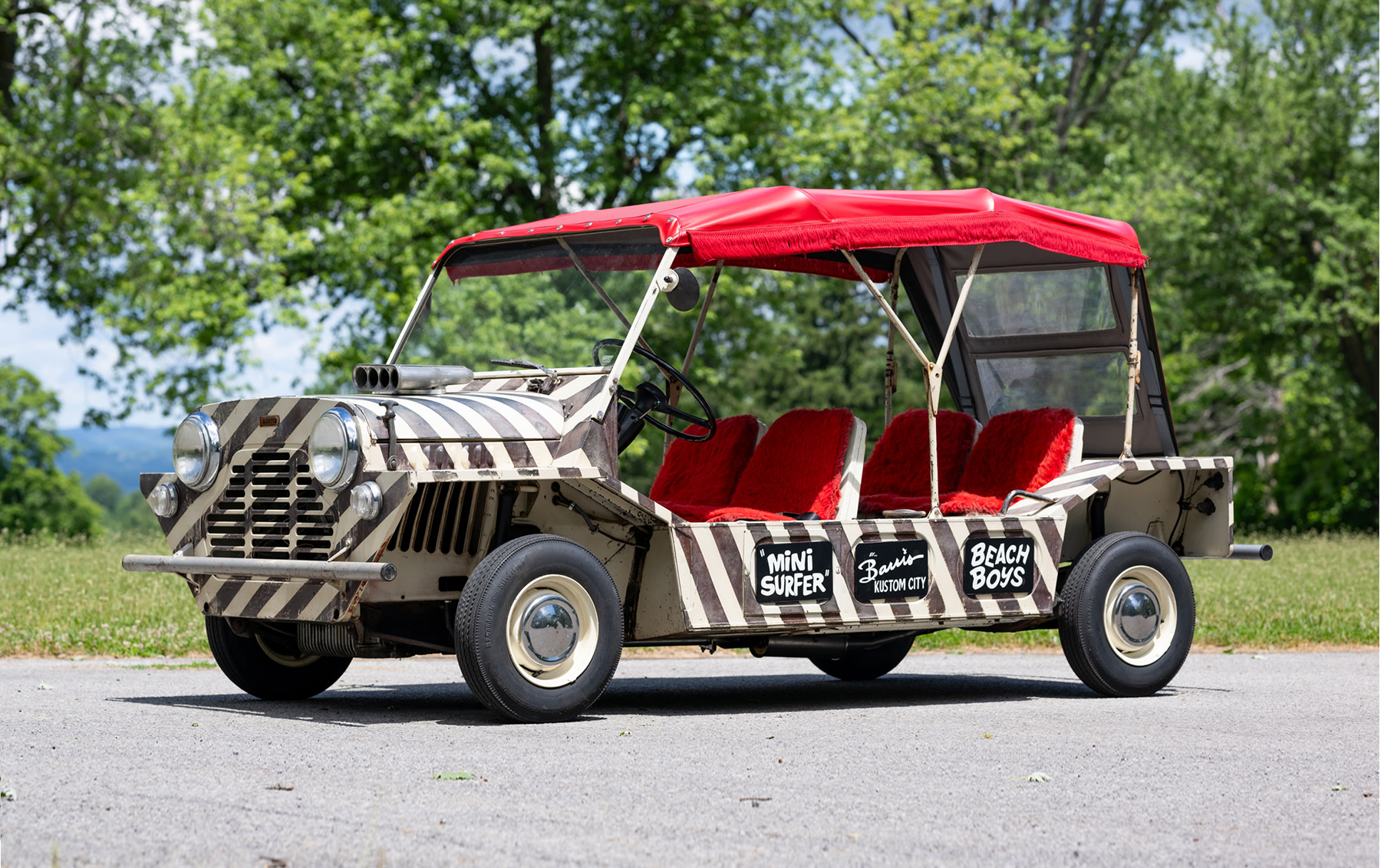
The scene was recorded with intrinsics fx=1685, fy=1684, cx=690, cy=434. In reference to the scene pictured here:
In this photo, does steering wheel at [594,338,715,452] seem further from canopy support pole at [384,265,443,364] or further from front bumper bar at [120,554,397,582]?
front bumper bar at [120,554,397,582]

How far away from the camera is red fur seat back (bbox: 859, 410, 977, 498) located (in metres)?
10.2

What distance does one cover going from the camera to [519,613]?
7570mm

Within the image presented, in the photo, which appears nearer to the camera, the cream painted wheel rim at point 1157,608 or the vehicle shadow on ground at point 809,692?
the vehicle shadow on ground at point 809,692

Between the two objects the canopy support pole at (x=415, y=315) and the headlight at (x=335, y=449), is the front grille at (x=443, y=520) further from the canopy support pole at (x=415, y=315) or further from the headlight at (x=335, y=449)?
the canopy support pole at (x=415, y=315)

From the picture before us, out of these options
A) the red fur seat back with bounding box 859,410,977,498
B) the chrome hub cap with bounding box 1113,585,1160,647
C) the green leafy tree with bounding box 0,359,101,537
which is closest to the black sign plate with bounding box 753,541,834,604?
the red fur seat back with bounding box 859,410,977,498

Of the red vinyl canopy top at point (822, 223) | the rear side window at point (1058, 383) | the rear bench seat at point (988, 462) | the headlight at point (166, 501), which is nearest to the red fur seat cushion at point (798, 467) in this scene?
the rear bench seat at point (988, 462)

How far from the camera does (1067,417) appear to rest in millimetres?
9977

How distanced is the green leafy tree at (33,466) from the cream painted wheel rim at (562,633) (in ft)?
107

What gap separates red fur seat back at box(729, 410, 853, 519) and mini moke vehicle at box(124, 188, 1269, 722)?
19 millimetres

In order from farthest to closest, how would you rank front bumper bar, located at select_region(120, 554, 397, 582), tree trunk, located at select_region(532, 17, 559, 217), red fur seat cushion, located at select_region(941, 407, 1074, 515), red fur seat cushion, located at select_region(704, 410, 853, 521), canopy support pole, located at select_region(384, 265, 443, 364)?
tree trunk, located at select_region(532, 17, 559, 217), red fur seat cushion, located at select_region(941, 407, 1074, 515), canopy support pole, located at select_region(384, 265, 443, 364), red fur seat cushion, located at select_region(704, 410, 853, 521), front bumper bar, located at select_region(120, 554, 397, 582)

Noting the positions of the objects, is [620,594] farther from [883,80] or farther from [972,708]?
[883,80]

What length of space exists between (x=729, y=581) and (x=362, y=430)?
1980 millimetres

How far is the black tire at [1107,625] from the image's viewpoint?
9367 mm

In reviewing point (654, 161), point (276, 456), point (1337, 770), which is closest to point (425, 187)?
point (654, 161)
